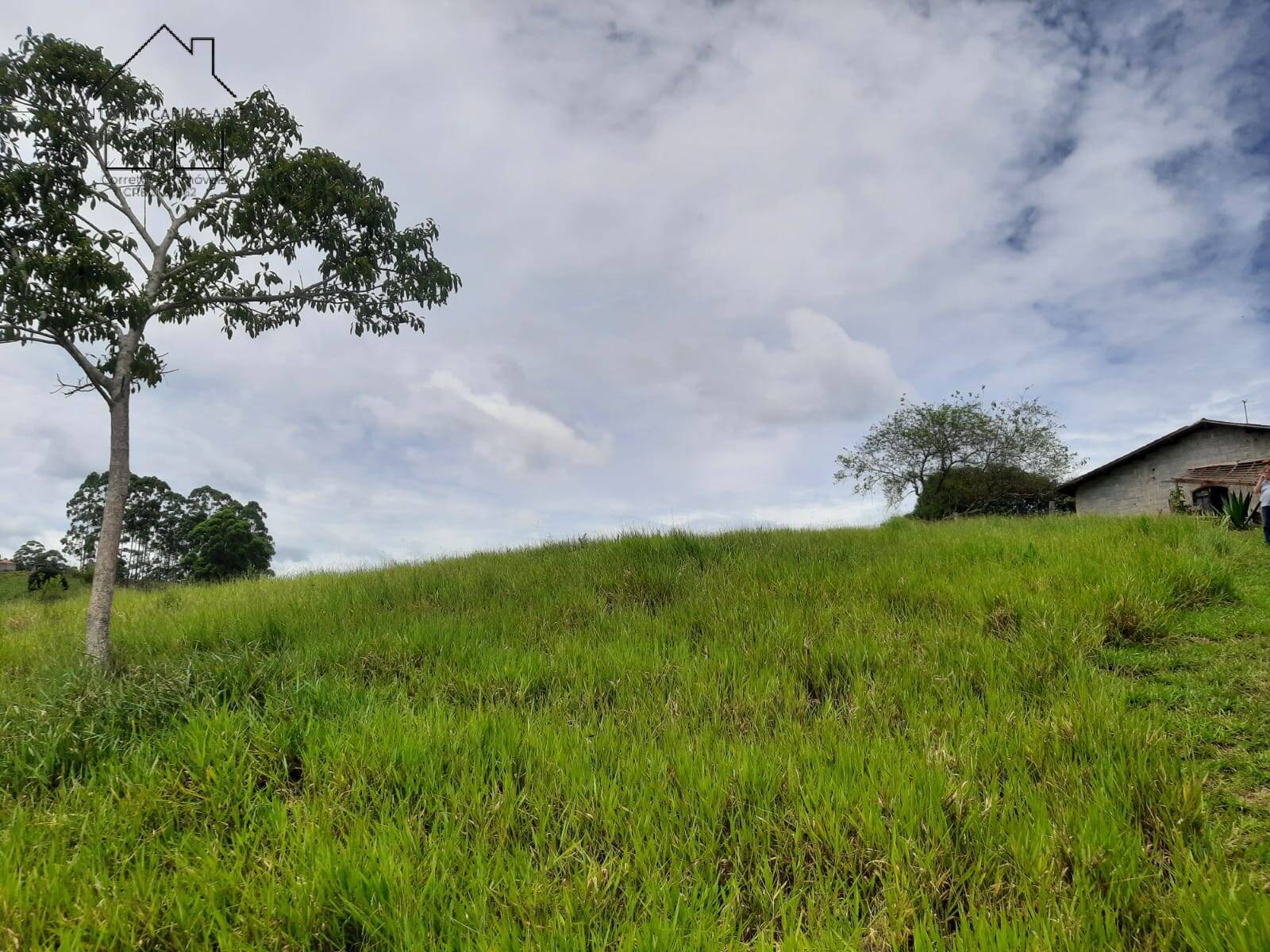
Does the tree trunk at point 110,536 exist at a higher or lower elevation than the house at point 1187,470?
lower

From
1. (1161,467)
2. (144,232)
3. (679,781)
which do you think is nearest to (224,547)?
(144,232)

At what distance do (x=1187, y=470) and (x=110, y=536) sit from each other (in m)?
33.8

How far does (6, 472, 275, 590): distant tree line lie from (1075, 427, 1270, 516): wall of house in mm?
42107

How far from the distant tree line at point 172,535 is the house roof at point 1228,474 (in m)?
43.6

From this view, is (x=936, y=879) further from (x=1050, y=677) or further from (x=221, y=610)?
(x=221, y=610)

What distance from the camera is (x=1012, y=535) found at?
34.9ft

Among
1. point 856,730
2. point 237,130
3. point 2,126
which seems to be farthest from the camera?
point 237,130

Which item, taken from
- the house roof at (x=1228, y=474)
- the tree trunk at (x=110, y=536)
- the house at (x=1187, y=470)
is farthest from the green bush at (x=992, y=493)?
Result: the tree trunk at (x=110, y=536)

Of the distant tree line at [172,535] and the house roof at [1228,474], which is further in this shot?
the distant tree line at [172,535]

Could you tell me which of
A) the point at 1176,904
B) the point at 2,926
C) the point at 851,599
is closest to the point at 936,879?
the point at 1176,904

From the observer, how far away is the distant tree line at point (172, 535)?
110ft

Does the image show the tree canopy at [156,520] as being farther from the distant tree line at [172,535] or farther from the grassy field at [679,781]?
the grassy field at [679,781]

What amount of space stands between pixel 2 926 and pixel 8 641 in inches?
344

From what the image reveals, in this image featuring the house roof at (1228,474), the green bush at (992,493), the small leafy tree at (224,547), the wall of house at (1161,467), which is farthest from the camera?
the green bush at (992,493)
